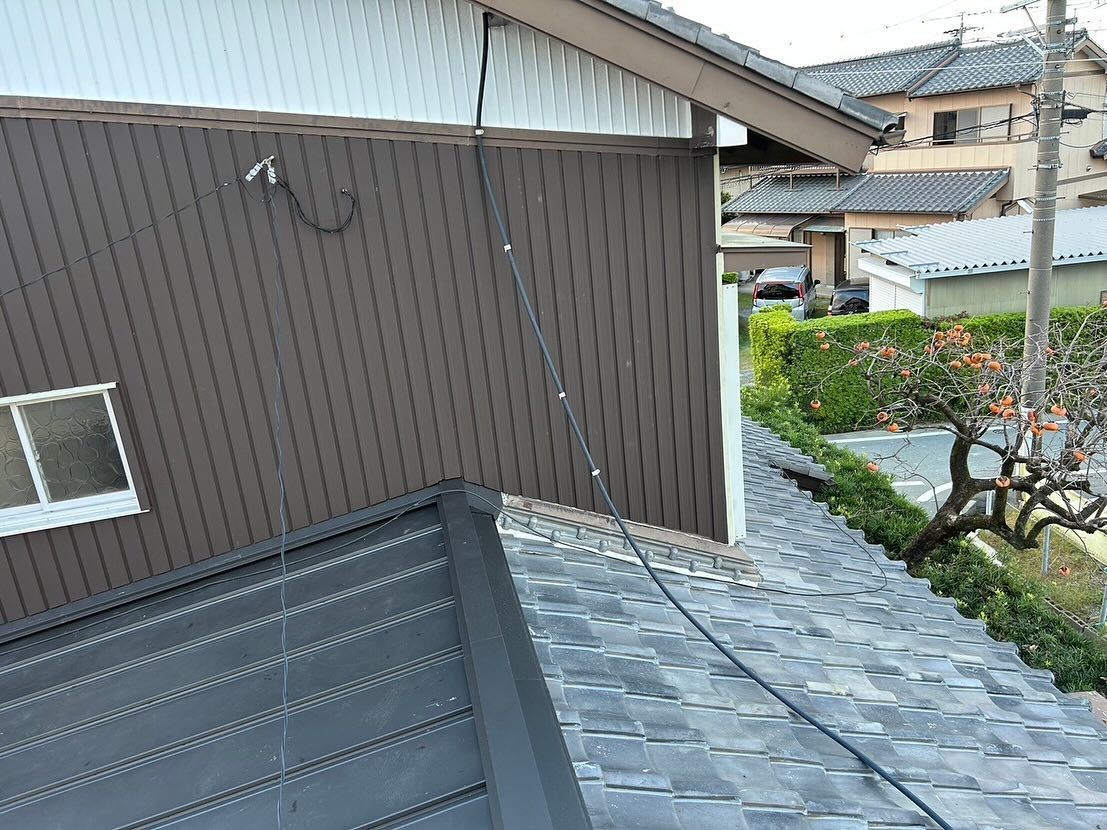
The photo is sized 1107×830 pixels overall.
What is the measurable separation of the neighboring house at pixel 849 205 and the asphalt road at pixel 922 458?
37.0ft

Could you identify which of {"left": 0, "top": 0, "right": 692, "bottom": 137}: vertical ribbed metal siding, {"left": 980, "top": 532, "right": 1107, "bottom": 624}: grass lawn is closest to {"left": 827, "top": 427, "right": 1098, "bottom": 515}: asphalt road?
{"left": 980, "top": 532, "right": 1107, "bottom": 624}: grass lawn

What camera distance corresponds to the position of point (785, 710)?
10.9ft

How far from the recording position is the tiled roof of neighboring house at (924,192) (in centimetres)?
2323

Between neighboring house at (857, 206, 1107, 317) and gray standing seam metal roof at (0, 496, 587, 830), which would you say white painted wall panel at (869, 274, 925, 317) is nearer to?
neighboring house at (857, 206, 1107, 317)

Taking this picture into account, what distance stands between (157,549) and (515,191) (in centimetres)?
283

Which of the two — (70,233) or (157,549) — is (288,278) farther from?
(157,549)

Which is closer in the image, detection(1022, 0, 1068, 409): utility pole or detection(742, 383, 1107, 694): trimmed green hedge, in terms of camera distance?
detection(742, 383, 1107, 694): trimmed green hedge

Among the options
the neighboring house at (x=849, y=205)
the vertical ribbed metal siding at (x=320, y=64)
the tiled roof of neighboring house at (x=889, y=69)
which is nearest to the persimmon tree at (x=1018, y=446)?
the vertical ribbed metal siding at (x=320, y=64)

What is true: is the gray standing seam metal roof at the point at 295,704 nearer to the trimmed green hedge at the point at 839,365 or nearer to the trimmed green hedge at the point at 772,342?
the trimmed green hedge at the point at 839,365

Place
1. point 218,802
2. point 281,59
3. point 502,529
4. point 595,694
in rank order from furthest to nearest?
point 502,529, point 281,59, point 595,694, point 218,802

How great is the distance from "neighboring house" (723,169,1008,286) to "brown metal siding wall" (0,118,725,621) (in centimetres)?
2187

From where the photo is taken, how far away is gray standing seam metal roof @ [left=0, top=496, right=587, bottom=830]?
2.24 meters

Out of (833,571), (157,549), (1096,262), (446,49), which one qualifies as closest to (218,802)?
(157,549)

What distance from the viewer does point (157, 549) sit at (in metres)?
4.18
